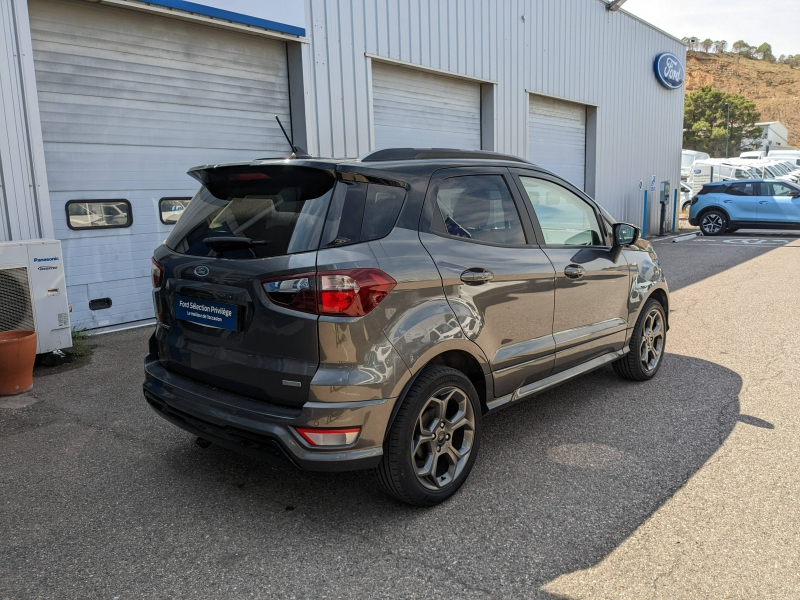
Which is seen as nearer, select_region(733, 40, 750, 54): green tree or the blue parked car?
the blue parked car

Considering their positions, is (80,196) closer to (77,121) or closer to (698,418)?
(77,121)

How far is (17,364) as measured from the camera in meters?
4.97

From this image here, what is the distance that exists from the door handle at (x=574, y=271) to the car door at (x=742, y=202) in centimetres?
1742

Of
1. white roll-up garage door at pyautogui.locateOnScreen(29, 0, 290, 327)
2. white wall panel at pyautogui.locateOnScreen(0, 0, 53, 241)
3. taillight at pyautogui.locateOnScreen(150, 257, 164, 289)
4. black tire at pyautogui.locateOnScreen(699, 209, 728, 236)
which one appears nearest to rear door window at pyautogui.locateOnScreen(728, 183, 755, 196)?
black tire at pyautogui.locateOnScreen(699, 209, 728, 236)

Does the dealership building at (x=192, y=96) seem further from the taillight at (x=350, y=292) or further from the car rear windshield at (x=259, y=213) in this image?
the taillight at (x=350, y=292)

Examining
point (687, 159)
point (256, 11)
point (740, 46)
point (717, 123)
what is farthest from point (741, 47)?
point (256, 11)

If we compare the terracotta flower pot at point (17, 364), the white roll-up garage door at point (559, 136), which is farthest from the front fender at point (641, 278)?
the white roll-up garage door at point (559, 136)

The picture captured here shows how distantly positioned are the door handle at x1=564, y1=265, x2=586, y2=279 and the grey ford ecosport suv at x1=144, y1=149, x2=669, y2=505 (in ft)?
0.41

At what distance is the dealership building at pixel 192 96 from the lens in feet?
21.3

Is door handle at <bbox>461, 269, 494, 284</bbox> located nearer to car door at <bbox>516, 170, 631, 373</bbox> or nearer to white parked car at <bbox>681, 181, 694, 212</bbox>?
car door at <bbox>516, 170, 631, 373</bbox>

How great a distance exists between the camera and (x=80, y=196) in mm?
6906

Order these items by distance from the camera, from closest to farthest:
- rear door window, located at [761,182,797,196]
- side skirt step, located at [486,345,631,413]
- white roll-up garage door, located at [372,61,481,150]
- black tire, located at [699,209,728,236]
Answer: side skirt step, located at [486,345,631,413], white roll-up garage door, located at [372,61,481,150], rear door window, located at [761,182,797,196], black tire, located at [699,209,728,236]

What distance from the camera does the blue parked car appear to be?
60.6ft

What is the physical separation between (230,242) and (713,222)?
64.2 feet
